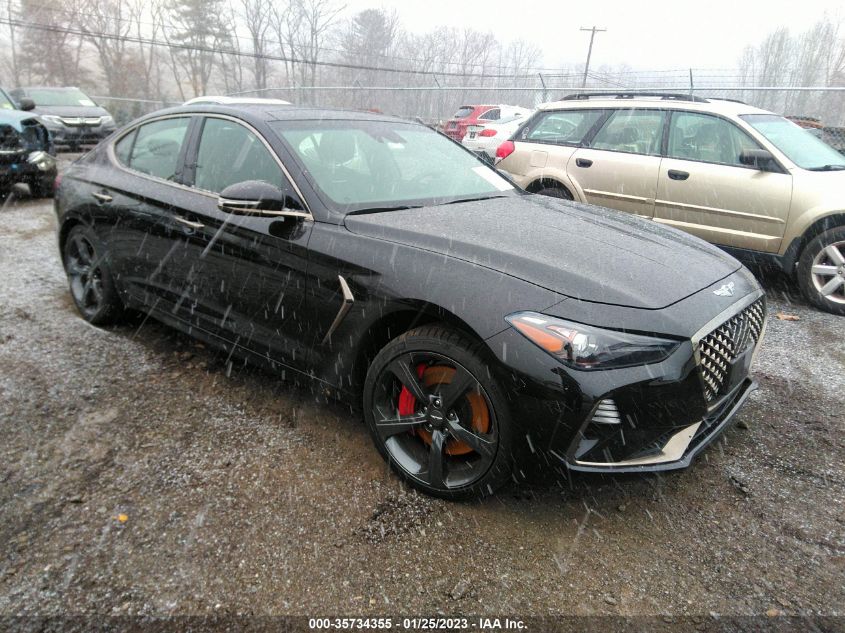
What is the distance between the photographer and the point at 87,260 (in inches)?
164

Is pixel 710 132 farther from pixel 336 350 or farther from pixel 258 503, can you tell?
pixel 258 503

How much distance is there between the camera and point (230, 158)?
318cm

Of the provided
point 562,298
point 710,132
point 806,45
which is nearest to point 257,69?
point 806,45

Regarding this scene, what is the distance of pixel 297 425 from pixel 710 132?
189 inches

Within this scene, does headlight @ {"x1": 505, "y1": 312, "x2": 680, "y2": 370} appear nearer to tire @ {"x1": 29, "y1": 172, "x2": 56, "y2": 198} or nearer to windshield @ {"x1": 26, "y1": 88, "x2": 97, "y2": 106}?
tire @ {"x1": 29, "y1": 172, "x2": 56, "y2": 198}

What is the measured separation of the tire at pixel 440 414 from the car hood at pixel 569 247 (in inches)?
15.1

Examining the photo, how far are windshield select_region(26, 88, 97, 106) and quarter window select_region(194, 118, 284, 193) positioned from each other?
565 inches

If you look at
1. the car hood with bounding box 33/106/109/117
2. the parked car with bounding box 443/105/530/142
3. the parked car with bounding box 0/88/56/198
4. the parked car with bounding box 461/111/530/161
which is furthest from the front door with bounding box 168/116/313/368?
the parked car with bounding box 443/105/530/142

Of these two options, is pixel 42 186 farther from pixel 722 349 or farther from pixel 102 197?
pixel 722 349

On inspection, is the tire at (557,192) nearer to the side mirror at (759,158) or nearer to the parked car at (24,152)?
the side mirror at (759,158)

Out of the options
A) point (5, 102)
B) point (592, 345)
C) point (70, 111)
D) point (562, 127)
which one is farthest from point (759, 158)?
point (70, 111)

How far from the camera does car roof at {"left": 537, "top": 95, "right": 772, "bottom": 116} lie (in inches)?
221

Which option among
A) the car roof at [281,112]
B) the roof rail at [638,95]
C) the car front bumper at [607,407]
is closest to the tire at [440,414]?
the car front bumper at [607,407]

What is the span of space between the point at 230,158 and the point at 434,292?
1.59 meters
